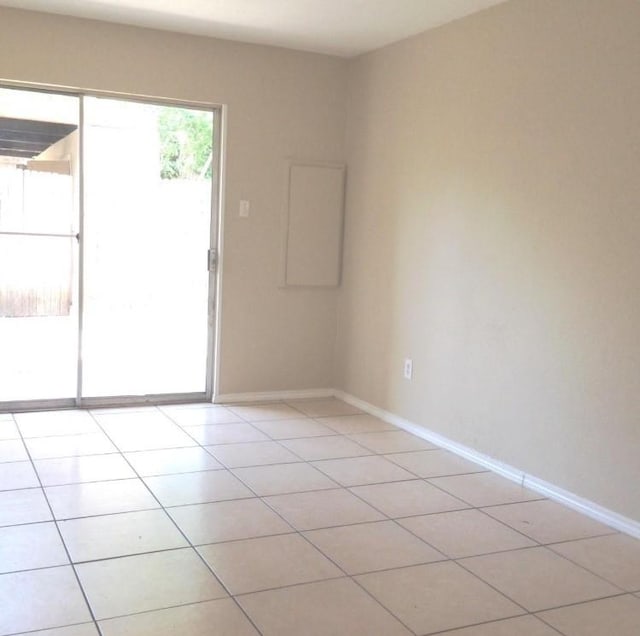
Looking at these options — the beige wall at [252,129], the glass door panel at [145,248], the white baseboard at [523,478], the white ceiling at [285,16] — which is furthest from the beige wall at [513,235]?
the glass door panel at [145,248]

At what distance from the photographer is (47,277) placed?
15.1 feet

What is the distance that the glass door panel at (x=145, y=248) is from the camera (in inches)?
184

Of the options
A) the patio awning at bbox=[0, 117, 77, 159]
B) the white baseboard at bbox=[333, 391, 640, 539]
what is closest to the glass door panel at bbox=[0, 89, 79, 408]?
the patio awning at bbox=[0, 117, 77, 159]

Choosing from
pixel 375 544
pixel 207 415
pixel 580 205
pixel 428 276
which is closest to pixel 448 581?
pixel 375 544

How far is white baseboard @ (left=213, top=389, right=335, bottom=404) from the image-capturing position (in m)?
5.04

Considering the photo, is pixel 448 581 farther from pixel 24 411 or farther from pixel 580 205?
pixel 24 411

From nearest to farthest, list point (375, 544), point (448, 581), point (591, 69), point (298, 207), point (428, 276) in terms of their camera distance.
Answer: point (448, 581) → point (375, 544) → point (591, 69) → point (428, 276) → point (298, 207)

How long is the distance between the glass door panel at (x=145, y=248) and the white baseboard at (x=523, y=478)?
53.1 inches

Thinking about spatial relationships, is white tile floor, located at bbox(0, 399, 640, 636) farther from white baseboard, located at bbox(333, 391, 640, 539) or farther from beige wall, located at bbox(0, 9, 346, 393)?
beige wall, located at bbox(0, 9, 346, 393)

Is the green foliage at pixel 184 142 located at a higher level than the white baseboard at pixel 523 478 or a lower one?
higher

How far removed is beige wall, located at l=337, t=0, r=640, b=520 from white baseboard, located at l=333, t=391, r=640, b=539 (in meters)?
0.04

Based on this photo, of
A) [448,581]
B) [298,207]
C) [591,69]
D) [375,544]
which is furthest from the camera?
[298,207]

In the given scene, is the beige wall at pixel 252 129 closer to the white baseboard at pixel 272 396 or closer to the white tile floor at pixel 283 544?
the white baseboard at pixel 272 396

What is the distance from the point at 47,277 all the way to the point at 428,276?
2304mm
